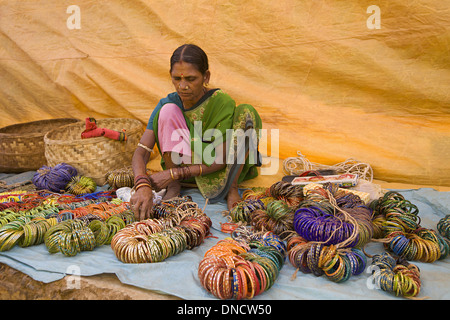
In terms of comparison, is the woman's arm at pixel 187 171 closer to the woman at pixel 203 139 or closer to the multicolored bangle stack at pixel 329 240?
the woman at pixel 203 139

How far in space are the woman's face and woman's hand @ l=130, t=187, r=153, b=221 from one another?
31.0 inches

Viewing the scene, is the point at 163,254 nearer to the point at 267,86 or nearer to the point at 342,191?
the point at 342,191


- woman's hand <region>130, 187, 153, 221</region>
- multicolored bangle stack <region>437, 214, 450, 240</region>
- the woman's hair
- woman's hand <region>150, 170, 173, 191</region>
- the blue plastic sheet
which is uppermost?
the woman's hair

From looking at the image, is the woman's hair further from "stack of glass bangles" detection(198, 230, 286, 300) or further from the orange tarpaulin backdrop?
"stack of glass bangles" detection(198, 230, 286, 300)

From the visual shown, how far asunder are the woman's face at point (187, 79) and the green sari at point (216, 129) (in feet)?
0.61

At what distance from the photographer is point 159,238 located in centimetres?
218

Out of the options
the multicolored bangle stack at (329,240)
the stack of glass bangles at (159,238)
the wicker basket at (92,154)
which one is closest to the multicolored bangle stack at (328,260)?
the multicolored bangle stack at (329,240)

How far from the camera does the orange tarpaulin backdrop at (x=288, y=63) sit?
346 cm

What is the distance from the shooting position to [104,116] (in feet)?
15.6

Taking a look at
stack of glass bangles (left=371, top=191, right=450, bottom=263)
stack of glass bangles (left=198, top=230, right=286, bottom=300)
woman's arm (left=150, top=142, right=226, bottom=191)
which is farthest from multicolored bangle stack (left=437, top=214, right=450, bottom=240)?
woman's arm (left=150, top=142, right=226, bottom=191)

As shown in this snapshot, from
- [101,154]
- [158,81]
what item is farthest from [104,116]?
[101,154]

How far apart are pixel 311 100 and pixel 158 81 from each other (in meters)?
1.70

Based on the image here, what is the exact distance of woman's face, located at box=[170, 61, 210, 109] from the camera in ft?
9.13

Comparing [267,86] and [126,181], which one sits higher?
[267,86]
